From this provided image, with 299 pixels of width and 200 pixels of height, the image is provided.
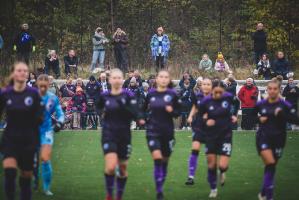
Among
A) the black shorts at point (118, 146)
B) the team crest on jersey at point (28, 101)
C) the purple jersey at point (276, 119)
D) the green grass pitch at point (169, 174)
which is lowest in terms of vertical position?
the green grass pitch at point (169, 174)

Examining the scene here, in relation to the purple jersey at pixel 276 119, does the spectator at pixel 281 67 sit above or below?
above

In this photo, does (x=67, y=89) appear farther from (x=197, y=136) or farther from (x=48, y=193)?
(x=48, y=193)

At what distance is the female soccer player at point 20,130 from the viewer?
1336 centimetres

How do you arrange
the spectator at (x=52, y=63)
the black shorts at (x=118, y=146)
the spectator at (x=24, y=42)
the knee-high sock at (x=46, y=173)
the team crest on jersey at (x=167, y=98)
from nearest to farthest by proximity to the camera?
1. the black shorts at (x=118, y=146)
2. the team crest on jersey at (x=167, y=98)
3. the knee-high sock at (x=46, y=173)
4. the spectator at (x=24, y=42)
5. the spectator at (x=52, y=63)

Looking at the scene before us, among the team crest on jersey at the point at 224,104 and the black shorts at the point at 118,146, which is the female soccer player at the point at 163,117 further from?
the team crest on jersey at the point at 224,104

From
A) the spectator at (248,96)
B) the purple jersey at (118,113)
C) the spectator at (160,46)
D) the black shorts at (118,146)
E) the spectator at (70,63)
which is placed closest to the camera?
the black shorts at (118,146)

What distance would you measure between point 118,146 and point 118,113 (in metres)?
0.57

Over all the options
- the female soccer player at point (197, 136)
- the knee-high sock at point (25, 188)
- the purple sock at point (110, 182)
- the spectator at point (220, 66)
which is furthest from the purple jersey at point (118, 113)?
the spectator at point (220, 66)

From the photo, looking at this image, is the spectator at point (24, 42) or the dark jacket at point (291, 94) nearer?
the dark jacket at point (291, 94)

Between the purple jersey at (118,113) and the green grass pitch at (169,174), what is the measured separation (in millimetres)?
1761

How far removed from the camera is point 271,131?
49.1 ft

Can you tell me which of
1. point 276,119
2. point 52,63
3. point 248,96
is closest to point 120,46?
point 52,63

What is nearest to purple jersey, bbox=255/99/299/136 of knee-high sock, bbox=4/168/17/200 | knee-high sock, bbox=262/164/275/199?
knee-high sock, bbox=262/164/275/199

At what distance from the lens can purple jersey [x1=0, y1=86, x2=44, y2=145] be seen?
44.0 feet
